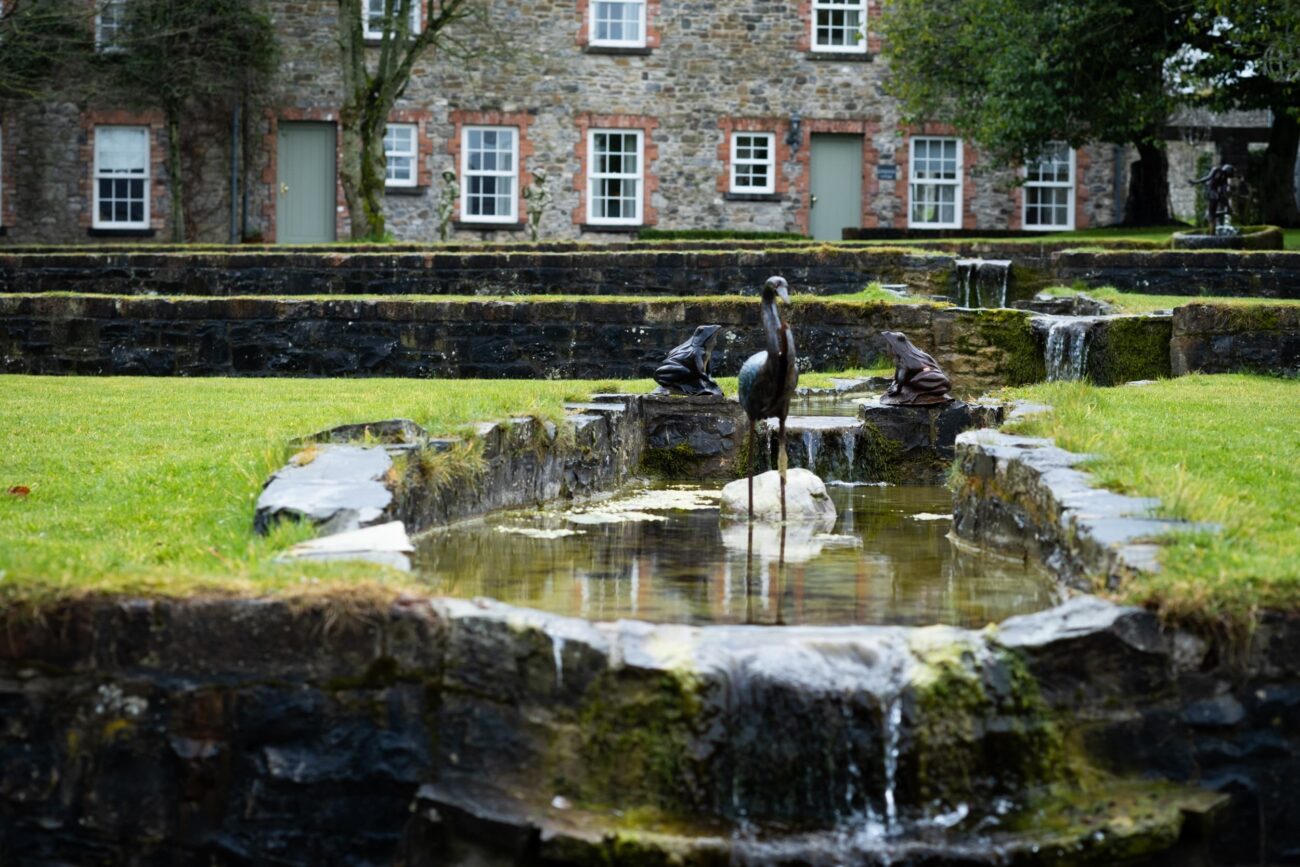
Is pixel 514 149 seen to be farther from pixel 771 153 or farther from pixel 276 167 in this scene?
pixel 771 153

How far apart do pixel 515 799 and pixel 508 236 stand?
28.6m

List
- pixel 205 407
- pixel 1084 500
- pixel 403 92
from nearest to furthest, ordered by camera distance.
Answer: pixel 1084 500
pixel 205 407
pixel 403 92

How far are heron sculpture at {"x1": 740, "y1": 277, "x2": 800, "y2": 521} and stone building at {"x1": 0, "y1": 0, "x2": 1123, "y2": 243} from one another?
24828 mm

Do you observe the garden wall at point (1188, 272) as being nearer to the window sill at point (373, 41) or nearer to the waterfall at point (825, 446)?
the waterfall at point (825, 446)

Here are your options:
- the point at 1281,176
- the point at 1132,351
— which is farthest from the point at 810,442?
the point at 1281,176

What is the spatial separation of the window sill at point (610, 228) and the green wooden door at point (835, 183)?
3.60 metres

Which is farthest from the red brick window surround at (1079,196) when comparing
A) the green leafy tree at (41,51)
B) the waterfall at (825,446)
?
the waterfall at (825,446)

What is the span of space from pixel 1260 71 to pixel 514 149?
1402 cm

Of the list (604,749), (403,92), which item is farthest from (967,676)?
(403,92)

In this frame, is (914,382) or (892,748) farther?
(914,382)

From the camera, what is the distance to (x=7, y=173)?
32.8 m

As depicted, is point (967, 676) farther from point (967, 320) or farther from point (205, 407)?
point (967, 320)

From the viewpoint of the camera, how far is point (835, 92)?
33.1 meters

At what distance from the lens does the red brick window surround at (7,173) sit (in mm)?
32688
